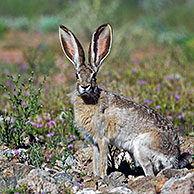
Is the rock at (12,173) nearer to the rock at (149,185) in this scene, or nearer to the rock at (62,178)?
the rock at (62,178)

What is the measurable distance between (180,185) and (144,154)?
0.77 m

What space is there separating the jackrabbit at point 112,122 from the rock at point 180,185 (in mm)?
532

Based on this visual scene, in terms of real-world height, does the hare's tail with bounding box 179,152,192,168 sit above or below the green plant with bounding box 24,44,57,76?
below

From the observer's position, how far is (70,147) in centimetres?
547

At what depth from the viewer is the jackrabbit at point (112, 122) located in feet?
14.8

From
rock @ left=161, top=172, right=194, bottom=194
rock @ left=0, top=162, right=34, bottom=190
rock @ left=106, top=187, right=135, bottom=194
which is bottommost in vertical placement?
rock @ left=106, top=187, right=135, bottom=194

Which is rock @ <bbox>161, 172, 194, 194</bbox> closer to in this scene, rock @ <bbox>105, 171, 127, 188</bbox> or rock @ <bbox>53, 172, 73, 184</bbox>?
rock @ <bbox>105, 171, 127, 188</bbox>

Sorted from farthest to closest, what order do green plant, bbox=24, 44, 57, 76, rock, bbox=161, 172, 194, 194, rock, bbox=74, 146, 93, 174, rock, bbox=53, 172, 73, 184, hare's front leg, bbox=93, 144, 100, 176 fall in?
green plant, bbox=24, 44, 57, 76, rock, bbox=74, 146, 93, 174, hare's front leg, bbox=93, 144, 100, 176, rock, bbox=53, 172, 73, 184, rock, bbox=161, 172, 194, 194

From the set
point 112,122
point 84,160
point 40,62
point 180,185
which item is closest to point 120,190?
point 180,185

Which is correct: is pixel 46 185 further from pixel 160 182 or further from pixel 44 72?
pixel 44 72

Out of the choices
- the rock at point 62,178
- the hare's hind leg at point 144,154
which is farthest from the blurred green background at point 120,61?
the rock at point 62,178

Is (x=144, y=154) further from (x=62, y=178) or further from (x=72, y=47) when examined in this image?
(x=72, y=47)

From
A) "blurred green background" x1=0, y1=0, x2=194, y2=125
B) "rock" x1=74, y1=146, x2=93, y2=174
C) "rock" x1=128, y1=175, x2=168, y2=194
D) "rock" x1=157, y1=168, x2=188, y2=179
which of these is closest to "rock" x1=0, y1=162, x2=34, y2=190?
"rock" x1=74, y1=146, x2=93, y2=174

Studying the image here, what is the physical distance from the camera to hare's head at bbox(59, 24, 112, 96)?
4445 mm
